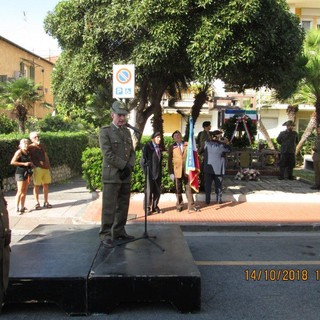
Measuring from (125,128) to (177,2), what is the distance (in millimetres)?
3969

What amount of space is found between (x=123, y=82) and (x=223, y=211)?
11.7 feet

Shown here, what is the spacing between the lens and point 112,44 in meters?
9.84

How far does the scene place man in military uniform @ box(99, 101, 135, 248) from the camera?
18.1ft

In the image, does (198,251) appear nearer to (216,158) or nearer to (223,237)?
(223,237)

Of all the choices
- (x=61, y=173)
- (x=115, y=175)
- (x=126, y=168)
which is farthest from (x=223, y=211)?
(x=61, y=173)

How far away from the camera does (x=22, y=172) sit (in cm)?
962

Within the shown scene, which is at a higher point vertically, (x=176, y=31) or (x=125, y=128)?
(x=176, y=31)

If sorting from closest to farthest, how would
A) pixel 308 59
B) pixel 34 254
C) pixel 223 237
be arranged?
pixel 34 254 < pixel 223 237 < pixel 308 59

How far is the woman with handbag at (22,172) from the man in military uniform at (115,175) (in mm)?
4576

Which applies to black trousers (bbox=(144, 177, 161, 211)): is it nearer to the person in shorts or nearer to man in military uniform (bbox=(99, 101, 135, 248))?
the person in shorts

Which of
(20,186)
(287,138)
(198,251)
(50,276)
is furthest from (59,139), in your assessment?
(50,276)

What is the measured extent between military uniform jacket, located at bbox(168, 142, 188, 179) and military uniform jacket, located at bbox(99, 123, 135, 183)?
11.8ft

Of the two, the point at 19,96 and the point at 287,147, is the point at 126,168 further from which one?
the point at 19,96
